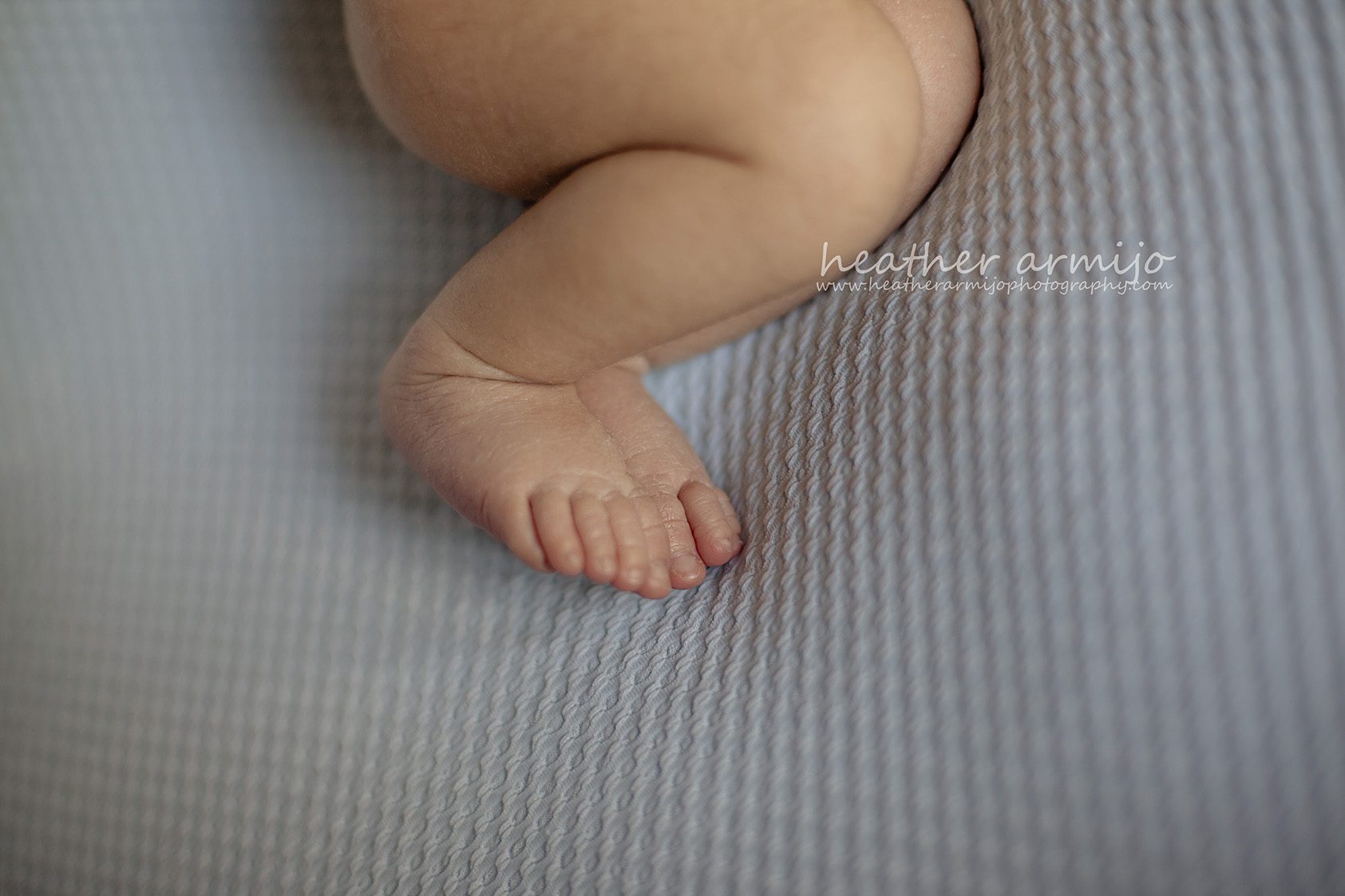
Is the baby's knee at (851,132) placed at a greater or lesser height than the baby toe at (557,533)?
greater

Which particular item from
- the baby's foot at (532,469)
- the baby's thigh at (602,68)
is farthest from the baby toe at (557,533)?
the baby's thigh at (602,68)

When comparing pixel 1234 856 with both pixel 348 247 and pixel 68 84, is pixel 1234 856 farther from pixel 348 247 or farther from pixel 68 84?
pixel 68 84

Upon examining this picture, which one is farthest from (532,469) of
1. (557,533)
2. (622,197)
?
(622,197)

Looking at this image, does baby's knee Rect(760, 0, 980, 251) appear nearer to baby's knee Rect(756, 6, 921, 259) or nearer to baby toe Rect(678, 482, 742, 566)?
baby's knee Rect(756, 6, 921, 259)

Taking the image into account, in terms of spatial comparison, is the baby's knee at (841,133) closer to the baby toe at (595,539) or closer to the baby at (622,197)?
the baby at (622,197)

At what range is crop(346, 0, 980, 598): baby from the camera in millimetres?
438

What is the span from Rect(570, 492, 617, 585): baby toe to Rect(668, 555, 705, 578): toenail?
0.12 ft

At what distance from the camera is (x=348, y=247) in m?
0.68

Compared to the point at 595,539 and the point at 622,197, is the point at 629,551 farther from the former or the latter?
Result: the point at 622,197

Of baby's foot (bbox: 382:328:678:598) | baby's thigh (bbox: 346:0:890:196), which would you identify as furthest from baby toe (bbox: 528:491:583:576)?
baby's thigh (bbox: 346:0:890:196)

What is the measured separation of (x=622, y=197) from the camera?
459mm

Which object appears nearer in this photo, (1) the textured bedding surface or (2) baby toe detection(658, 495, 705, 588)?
(1) the textured bedding surface

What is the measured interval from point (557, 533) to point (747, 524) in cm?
12

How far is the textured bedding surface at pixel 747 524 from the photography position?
0.40 meters
